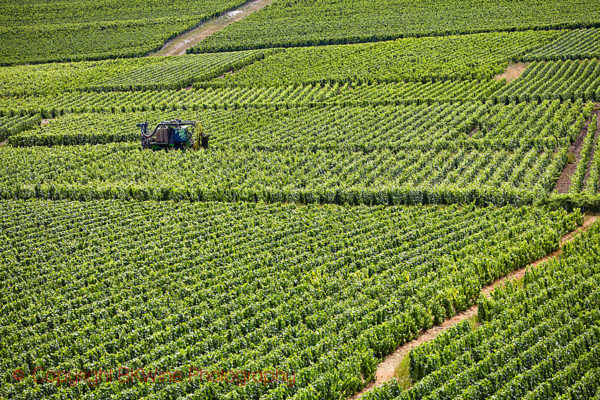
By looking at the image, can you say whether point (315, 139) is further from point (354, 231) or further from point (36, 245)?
point (36, 245)

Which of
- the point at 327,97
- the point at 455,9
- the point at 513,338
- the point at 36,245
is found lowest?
the point at 513,338

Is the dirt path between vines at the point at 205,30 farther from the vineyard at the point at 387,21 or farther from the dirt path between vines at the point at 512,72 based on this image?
the dirt path between vines at the point at 512,72

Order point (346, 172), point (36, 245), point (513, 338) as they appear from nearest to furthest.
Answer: point (513, 338) → point (36, 245) → point (346, 172)

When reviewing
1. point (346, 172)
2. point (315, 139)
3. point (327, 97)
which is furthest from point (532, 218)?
point (327, 97)

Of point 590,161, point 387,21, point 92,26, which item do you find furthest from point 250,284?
point 92,26

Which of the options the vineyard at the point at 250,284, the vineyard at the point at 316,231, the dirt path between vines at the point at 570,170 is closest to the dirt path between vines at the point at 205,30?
the vineyard at the point at 316,231

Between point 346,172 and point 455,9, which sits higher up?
point 455,9

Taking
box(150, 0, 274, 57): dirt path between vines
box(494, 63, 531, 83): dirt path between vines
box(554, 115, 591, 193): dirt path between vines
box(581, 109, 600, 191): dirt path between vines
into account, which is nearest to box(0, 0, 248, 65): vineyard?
box(150, 0, 274, 57): dirt path between vines
